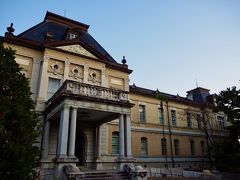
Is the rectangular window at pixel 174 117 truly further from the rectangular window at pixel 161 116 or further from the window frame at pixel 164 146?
the window frame at pixel 164 146

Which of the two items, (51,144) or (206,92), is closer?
(51,144)

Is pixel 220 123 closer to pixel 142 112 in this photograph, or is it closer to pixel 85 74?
pixel 142 112

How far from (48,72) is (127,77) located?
25.5 feet

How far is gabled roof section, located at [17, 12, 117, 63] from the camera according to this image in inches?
727

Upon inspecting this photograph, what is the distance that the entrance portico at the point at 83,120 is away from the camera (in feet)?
39.5

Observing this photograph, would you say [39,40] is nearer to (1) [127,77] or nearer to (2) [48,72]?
(2) [48,72]

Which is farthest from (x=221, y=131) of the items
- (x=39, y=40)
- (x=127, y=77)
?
(x=39, y=40)

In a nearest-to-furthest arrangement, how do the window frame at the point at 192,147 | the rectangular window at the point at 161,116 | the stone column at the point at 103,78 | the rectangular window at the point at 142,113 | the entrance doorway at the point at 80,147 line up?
the entrance doorway at the point at 80,147 < the stone column at the point at 103,78 < the rectangular window at the point at 142,113 < the rectangular window at the point at 161,116 < the window frame at the point at 192,147

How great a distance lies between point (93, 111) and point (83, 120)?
2.97m

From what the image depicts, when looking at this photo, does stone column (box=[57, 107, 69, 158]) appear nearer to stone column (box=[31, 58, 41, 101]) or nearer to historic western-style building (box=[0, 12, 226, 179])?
historic western-style building (box=[0, 12, 226, 179])

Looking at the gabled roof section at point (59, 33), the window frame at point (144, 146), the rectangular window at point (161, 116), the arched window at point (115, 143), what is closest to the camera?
the gabled roof section at point (59, 33)

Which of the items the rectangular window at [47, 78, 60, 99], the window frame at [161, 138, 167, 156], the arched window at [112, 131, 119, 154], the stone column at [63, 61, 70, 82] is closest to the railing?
the rectangular window at [47, 78, 60, 99]

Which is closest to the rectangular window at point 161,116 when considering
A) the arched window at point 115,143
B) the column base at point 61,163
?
the arched window at point 115,143

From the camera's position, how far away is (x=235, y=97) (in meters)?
23.0
